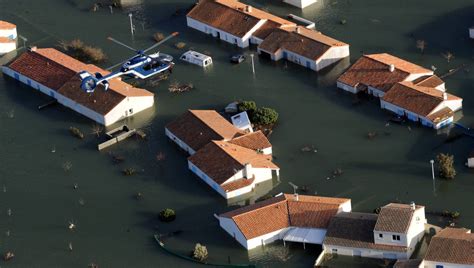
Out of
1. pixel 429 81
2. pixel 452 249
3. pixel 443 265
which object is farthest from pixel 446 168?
pixel 429 81

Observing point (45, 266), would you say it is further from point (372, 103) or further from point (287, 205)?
point (372, 103)

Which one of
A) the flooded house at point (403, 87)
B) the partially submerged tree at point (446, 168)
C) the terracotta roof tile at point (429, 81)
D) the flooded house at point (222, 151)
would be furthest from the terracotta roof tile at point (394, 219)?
the terracotta roof tile at point (429, 81)

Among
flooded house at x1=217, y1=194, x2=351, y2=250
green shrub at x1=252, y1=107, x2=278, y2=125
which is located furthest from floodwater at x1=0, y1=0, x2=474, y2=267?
green shrub at x1=252, y1=107, x2=278, y2=125

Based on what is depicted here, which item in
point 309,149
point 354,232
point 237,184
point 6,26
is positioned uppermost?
point 354,232

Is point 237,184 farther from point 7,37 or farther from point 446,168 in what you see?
point 7,37

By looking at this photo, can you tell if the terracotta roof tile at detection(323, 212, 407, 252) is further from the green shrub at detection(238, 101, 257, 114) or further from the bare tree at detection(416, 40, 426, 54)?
the bare tree at detection(416, 40, 426, 54)

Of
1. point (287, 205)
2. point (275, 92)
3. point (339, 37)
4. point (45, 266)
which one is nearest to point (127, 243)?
point (45, 266)

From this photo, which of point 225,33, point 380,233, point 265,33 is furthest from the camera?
point 225,33
